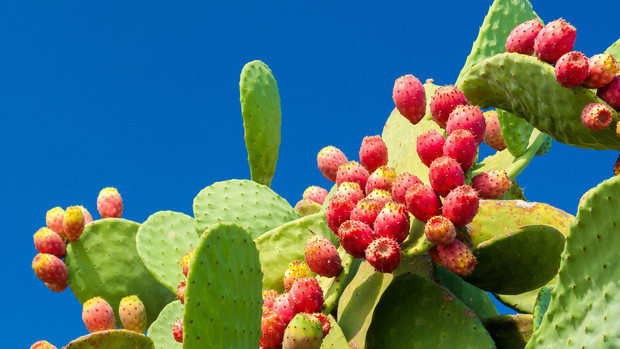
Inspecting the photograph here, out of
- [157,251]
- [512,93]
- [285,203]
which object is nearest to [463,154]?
[512,93]

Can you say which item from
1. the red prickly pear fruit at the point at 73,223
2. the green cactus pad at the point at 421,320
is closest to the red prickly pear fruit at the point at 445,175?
the green cactus pad at the point at 421,320

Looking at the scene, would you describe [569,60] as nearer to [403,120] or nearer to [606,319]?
[606,319]

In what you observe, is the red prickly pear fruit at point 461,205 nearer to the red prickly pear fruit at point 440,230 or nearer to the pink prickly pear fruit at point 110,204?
the red prickly pear fruit at point 440,230

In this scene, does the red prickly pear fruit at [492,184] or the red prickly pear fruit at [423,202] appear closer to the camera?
the red prickly pear fruit at [423,202]

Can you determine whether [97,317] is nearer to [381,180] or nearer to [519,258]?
[381,180]

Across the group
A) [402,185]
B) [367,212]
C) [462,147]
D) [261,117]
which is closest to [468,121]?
[462,147]

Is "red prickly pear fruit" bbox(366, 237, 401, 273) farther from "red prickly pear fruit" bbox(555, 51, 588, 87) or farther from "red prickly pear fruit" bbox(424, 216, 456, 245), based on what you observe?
"red prickly pear fruit" bbox(555, 51, 588, 87)

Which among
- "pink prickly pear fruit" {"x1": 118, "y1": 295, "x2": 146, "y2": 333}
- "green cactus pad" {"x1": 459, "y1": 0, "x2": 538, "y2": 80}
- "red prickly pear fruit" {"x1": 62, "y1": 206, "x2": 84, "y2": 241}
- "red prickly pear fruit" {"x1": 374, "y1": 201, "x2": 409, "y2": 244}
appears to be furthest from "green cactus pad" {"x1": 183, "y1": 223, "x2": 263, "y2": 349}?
"red prickly pear fruit" {"x1": 62, "y1": 206, "x2": 84, "y2": 241}

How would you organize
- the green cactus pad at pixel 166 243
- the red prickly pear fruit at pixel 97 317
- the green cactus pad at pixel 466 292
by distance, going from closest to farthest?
the green cactus pad at pixel 466 292
the red prickly pear fruit at pixel 97 317
the green cactus pad at pixel 166 243
